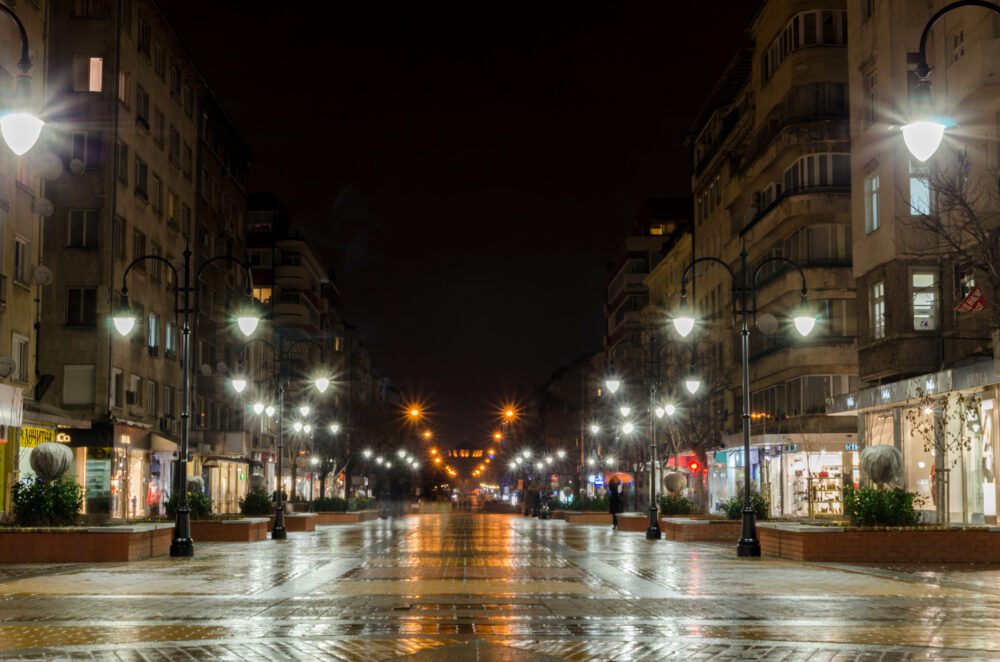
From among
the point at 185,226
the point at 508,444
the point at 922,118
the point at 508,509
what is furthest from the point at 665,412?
the point at 508,444

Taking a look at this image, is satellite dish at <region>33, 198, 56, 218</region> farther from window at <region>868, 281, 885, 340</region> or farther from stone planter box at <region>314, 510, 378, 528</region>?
window at <region>868, 281, 885, 340</region>

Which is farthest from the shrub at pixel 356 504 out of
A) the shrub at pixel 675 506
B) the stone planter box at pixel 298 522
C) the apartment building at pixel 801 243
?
the shrub at pixel 675 506

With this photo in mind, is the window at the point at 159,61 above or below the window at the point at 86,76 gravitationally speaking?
above

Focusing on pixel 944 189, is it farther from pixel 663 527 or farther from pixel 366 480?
pixel 366 480

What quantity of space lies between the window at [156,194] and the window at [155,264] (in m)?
1.63

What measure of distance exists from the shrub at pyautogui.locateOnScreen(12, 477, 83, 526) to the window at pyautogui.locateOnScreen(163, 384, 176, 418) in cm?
3356

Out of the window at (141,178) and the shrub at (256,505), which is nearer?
the shrub at (256,505)

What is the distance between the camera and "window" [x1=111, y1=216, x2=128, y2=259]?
53.2 meters

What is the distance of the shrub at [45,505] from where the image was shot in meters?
28.5

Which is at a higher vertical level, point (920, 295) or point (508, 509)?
point (920, 295)

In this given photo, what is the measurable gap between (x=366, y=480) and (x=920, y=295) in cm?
9840

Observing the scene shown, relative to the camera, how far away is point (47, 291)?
52.4m

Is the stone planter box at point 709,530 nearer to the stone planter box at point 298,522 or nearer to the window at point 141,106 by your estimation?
the stone planter box at point 298,522

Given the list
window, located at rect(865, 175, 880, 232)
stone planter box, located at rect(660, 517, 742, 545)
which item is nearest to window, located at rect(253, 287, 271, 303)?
window, located at rect(865, 175, 880, 232)
